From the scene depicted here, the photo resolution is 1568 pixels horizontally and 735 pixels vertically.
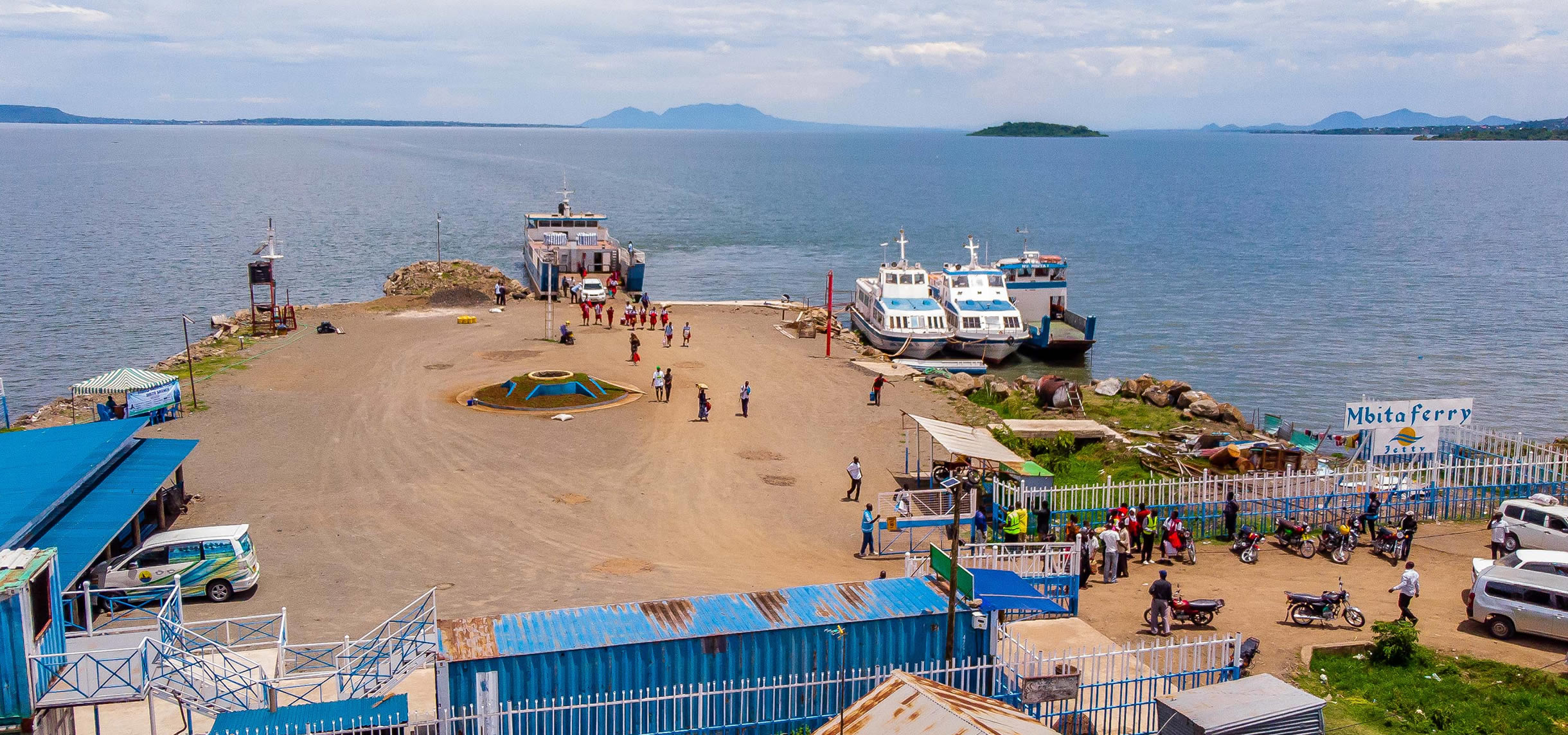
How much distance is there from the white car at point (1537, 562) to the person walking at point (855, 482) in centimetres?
1191

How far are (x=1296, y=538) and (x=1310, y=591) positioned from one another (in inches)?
99.4

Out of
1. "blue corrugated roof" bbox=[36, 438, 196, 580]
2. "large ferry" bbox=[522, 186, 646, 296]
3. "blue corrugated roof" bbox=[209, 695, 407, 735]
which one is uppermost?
"large ferry" bbox=[522, 186, 646, 296]

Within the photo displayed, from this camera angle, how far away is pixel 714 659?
47.4ft

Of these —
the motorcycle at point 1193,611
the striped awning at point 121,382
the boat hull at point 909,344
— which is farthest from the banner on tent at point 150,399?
the motorcycle at point 1193,611

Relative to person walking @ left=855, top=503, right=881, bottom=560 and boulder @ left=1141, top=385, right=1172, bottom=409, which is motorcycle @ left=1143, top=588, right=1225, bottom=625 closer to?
person walking @ left=855, top=503, right=881, bottom=560

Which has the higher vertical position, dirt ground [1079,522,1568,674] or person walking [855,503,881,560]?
person walking [855,503,881,560]

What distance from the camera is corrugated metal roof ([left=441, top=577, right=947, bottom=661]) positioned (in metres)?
14.1

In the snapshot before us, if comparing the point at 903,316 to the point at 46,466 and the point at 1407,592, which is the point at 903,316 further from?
the point at 46,466

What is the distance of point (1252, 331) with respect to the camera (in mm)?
58812

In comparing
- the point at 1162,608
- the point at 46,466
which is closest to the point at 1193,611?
the point at 1162,608

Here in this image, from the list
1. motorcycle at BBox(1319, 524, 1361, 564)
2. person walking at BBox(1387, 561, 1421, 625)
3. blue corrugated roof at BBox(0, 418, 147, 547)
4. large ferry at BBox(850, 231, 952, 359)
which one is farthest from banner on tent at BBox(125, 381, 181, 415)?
person walking at BBox(1387, 561, 1421, 625)

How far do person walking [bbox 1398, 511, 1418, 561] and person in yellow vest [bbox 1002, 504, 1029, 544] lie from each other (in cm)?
731

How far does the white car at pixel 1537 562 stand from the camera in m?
19.3

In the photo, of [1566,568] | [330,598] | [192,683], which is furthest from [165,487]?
[1566,568]
